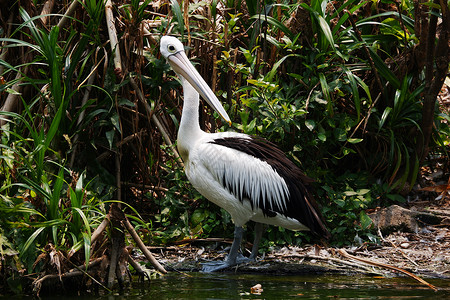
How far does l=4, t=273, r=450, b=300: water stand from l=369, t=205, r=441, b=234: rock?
1.12 meters

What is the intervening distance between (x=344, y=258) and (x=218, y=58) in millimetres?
2534

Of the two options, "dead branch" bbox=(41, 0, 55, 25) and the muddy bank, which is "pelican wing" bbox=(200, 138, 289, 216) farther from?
"dead branch" bbox=(41, 0, 55, 25)

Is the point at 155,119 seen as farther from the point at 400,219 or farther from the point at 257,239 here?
the point at 400,219

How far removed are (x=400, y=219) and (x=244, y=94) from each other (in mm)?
1902

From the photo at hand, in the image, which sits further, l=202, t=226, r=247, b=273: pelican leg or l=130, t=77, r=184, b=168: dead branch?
l=130, t=77, r=184, b=168: dead branch

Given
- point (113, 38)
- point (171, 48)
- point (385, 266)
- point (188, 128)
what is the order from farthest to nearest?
point (113, 38)
point (171, 48)
point (188, 128)
point (385, 266)

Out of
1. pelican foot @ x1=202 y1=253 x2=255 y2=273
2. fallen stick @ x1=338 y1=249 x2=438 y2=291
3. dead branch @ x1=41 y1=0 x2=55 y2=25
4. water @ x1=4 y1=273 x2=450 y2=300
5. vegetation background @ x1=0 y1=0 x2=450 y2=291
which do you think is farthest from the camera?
dead branch @ x1=41 y1=0 x2=55 y2=25

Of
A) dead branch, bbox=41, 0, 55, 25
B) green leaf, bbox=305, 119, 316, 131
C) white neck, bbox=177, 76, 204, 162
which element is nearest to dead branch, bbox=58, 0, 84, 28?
dead branch, bbox=41, 0, 55, 25

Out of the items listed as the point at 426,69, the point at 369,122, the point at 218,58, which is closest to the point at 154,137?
the point at 218,58

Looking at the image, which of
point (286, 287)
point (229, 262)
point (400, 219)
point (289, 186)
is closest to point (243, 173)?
point (289, 186)

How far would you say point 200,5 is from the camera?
599 centimetres

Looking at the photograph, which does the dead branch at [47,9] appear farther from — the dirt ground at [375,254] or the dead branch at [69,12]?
the dirt ground at [375,254]

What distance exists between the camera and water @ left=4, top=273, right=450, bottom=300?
3990 mm

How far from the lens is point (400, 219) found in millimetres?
5719
